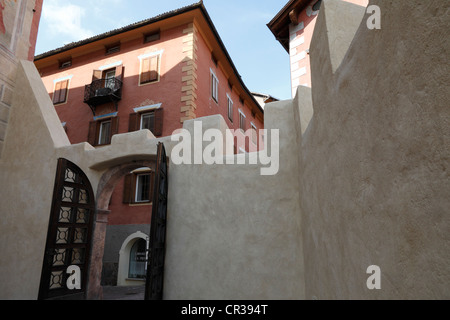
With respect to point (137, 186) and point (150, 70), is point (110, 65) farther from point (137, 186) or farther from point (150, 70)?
point (137, 186)

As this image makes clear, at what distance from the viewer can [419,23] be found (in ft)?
5.27

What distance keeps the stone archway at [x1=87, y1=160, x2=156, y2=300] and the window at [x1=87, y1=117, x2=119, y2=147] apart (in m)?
7.64

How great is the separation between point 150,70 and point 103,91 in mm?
2631

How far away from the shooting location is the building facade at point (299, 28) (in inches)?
428

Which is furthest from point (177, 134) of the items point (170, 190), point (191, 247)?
point (191, 247)

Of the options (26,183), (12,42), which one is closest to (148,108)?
(12,42)

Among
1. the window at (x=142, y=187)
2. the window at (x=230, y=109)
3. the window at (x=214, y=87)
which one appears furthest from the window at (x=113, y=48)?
the window at (x=142, y=187)

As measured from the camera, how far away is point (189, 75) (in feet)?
44.7

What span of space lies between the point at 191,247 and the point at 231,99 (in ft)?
46.5

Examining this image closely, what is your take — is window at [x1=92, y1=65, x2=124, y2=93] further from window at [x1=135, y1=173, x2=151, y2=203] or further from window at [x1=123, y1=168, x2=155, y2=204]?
window at [x1=135, y1=173, x2=151, y2=203]

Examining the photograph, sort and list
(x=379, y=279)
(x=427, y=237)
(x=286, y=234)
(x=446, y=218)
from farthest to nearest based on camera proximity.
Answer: (x=286, y=234)
(x=379, y=279)
(x=427, y=237)
(x=446, y=218)

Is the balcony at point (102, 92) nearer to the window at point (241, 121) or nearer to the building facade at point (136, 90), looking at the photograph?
the building facade at point (136, 90)

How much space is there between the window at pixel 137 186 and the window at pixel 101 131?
258cm

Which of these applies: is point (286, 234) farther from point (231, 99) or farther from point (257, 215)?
point (231, 99)
